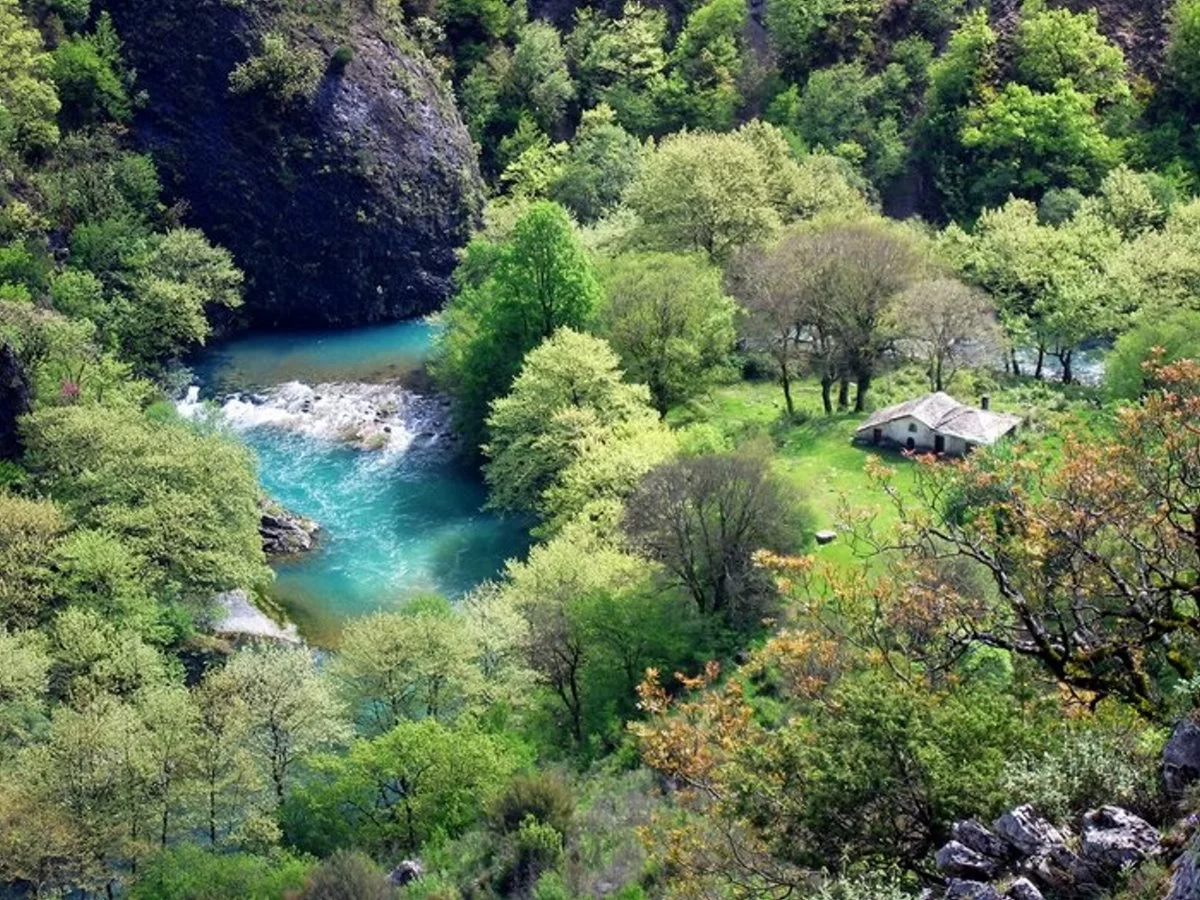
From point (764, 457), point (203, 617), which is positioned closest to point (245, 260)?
point (203, 617)

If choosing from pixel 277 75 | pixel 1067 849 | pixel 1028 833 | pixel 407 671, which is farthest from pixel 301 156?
pixel 1067 849

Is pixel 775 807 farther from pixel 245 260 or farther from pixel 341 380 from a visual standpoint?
pixel 245 260

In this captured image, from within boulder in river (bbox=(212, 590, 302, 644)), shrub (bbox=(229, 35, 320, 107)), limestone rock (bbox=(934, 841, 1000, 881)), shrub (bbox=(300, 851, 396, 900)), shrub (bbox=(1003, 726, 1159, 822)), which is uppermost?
shrub (bbox=(229, 35, 320, 107))

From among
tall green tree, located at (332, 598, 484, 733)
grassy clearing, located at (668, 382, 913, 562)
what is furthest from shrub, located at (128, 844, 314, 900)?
grassy clearing, located at (668, 382, 913, 562)

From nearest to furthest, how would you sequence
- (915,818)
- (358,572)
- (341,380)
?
1. (915,818)
2. (358,572)
3. (341,380)

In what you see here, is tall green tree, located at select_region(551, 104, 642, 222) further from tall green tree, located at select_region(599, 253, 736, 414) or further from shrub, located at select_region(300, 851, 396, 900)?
shrub, located at select_region(300, 851, 396, 900)

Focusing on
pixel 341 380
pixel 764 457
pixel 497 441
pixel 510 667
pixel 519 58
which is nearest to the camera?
pixel 510 667
